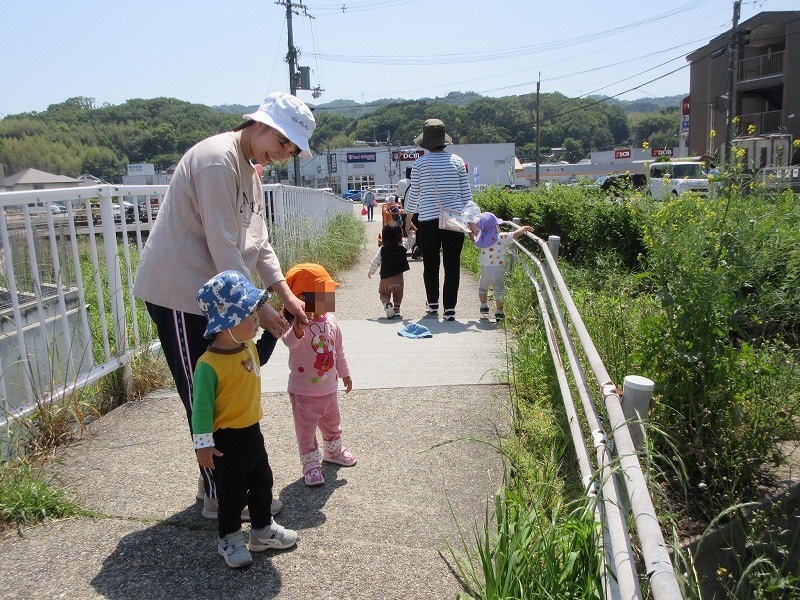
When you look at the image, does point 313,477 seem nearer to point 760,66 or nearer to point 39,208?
point 39,208

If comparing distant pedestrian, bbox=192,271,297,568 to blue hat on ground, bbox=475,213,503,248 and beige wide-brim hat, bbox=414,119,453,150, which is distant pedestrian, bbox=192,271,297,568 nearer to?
blue hat on ground, bbox=475,213,503,248

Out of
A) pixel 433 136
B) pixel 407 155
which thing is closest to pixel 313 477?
pixel 433 136

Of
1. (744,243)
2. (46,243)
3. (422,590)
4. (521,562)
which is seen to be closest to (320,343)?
(422,590)

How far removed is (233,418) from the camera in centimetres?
257

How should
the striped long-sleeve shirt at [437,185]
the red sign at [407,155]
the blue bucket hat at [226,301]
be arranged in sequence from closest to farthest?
the blue bucket hat at [226,301] → the striped long-sleeve shirt at [437,185] → the red sign at [407,155]

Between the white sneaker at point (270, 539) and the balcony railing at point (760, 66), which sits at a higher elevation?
the balcony railing at point (760, 66)

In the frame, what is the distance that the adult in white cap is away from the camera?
104 inches

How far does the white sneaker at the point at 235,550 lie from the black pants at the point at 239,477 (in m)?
0.02

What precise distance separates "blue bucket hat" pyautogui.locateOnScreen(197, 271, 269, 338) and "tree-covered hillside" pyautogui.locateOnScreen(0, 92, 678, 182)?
7920 cm

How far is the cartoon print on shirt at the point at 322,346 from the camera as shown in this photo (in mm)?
3324

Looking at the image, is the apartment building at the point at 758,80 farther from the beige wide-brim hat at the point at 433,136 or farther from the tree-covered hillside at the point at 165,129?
the tree-covered hillside at the point at 165,129

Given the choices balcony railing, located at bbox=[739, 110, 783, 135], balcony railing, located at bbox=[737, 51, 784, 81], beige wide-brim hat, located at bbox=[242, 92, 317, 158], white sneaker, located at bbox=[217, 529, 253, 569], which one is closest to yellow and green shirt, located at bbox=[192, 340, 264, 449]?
white sneaker, located at bbox=[217, 529, 253, 569]

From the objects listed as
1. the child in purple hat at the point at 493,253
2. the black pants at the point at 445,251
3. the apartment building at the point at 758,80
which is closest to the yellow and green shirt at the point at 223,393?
the black pants at the point at 445,251

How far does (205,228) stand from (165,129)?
94528mm
